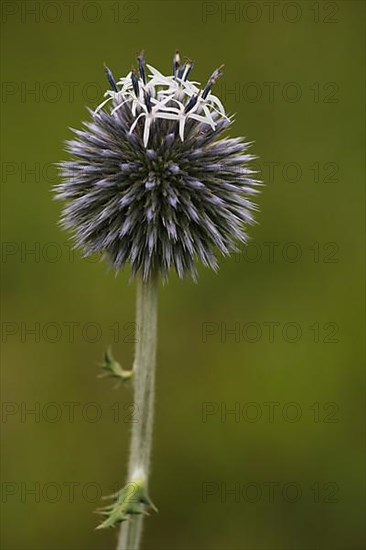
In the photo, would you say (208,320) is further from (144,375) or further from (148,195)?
(148,195)

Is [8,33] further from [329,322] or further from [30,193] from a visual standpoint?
[329,322]

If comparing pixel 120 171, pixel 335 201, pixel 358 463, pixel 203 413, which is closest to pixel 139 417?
pixel 120 171

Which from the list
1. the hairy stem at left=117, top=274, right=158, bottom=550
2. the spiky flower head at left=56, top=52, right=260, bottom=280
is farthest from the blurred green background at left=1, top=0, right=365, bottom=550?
the spiky flower head at left=56, top=52, right=260, bottom=280

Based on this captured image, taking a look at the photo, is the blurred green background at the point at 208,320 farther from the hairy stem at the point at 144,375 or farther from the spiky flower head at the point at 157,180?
the spiky flower head at the point at 157,180

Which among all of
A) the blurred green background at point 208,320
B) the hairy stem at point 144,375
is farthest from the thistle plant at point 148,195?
the blurred green background at point 208,320

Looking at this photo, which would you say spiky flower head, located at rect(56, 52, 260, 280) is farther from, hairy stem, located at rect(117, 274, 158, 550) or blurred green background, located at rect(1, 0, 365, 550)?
blurred green background, located at rect(1, 0, 365, 550)

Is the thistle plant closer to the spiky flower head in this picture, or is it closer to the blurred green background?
the spiky flower head

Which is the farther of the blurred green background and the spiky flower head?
the blurred green background

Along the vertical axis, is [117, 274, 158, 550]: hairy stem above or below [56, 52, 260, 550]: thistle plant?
below
